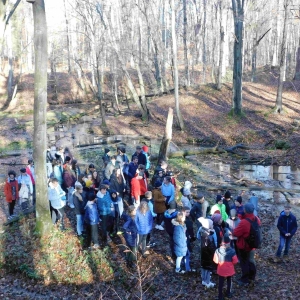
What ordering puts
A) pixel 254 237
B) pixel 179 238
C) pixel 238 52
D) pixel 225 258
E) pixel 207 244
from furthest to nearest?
pixel 238 52
pixel 179 238
pixel 254 237
pixel 207 244
pixel 225 258

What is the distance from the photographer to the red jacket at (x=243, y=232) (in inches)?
279

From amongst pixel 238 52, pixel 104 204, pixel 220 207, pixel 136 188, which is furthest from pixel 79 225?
pixel 238 52

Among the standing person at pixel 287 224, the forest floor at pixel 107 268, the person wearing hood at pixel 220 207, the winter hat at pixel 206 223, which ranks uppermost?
the winter hat at pixel 206 223

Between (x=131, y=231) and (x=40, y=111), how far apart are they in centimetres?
370

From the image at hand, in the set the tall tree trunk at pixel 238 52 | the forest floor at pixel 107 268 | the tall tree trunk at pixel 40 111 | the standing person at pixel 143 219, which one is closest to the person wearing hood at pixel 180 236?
the forest floor at pixel 107 268

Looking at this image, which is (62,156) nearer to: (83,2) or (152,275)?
(152,275)

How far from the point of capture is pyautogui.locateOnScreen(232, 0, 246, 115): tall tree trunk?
→ 76.8 feet

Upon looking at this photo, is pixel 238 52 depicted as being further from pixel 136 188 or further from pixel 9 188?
pixel 9 188

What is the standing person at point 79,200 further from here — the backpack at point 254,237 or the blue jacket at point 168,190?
the backpack at point 254,237

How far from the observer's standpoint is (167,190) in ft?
32.1

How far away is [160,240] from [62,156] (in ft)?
17.6

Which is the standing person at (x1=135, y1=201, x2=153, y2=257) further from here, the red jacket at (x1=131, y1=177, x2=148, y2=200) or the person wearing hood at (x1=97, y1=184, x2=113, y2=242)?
the red jacket at (x1=131, y1=177, x2=148, y2=200)

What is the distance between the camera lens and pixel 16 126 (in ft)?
91.4

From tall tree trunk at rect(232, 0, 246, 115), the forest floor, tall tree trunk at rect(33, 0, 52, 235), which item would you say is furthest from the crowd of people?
tall tree trunk at rect(232, 0, 246, 115)
